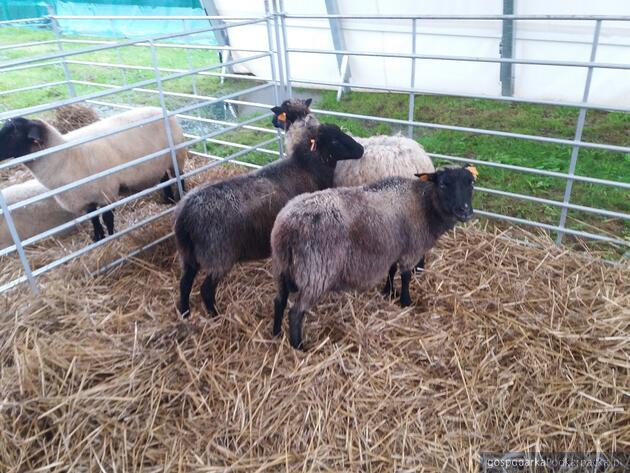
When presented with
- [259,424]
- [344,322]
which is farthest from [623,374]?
[259,424]

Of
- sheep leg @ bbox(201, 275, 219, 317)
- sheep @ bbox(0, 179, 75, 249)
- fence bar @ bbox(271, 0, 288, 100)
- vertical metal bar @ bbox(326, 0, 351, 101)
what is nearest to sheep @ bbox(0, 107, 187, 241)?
sheep @ bbox(0, 179, 75, 249)

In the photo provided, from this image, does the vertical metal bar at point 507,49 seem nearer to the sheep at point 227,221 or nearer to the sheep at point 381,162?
the sheep at point 381,162

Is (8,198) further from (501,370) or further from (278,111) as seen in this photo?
(501,370)

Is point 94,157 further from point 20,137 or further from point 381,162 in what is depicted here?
point 381,162

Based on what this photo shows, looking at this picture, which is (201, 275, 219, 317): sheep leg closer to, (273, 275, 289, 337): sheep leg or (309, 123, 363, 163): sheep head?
(273, 275, 289, 337): sheep leg

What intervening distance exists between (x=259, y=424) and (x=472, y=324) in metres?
1.70

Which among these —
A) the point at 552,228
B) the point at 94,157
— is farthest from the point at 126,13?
the point at 552,228

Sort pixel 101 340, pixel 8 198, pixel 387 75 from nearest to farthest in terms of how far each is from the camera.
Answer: pixel 101 340
pixel 8 198
pixel 387 75

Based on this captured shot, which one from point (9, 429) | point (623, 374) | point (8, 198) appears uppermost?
point (8, 198)

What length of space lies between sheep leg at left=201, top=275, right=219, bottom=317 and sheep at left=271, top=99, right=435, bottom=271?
1.56 m

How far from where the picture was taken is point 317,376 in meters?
2.98

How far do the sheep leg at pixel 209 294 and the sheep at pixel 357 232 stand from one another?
53cm

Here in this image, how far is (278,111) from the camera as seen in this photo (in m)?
4.47

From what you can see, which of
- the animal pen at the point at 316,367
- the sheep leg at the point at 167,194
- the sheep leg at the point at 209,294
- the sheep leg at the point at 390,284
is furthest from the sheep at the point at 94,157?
the sheep leg at the point at 390,284
